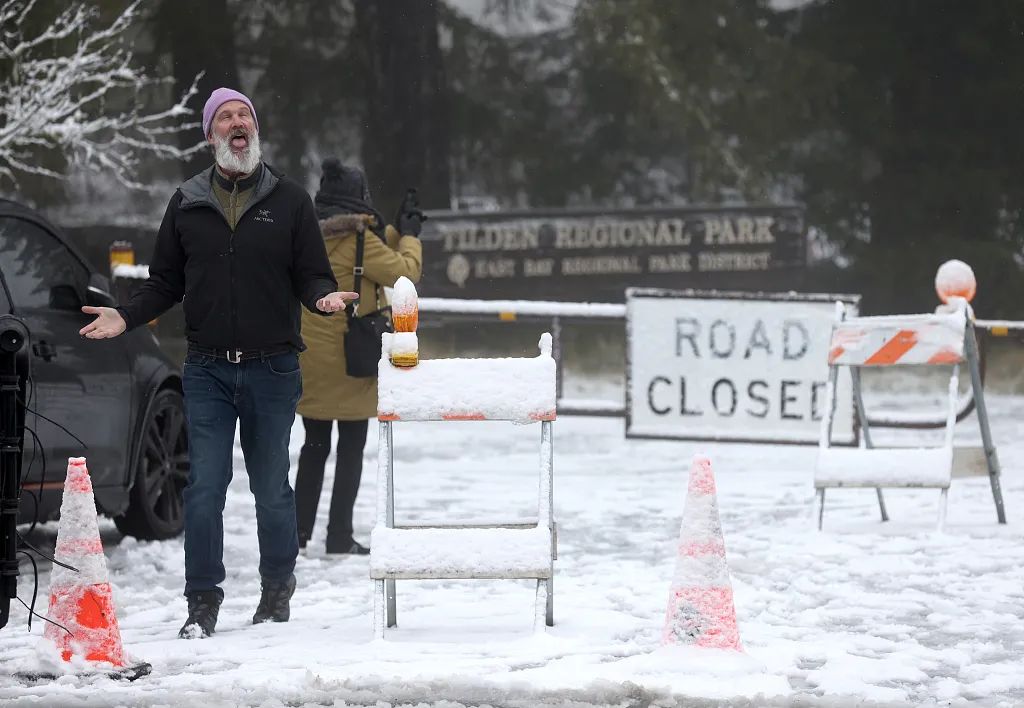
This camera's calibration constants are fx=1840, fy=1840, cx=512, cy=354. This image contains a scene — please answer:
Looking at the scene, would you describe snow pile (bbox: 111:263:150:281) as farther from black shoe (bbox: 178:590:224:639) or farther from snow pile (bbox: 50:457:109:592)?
snow pile (bbox: 50:457:109:592)

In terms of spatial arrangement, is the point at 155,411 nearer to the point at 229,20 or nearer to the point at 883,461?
the point at 883,461

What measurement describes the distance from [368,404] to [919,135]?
15.0 m

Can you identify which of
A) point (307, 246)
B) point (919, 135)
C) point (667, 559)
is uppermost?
point (919, 135)

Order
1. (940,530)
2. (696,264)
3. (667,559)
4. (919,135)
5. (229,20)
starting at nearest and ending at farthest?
(667,559), (940,530), (696,264), (229,20), (919,135)

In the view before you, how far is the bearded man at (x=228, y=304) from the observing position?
6734 millimetres

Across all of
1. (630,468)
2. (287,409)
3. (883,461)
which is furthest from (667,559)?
(630,468)

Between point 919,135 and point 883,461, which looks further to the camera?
point 919,135

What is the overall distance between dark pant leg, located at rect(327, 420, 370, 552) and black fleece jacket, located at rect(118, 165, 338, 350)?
6.36 feet

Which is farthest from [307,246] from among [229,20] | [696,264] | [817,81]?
[817,81]

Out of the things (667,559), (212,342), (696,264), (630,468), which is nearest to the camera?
(212,342)

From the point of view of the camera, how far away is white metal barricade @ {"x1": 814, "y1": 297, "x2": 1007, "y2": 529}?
30.8ft

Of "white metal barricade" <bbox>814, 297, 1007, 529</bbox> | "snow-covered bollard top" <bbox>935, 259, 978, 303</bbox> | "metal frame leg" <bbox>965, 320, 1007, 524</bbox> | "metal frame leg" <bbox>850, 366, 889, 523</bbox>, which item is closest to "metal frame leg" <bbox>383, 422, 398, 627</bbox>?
"white metal barricade" <bbox>814, 297, 1007, 529</bbox>

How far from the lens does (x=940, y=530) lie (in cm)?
930

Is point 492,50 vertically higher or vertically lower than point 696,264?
higher
